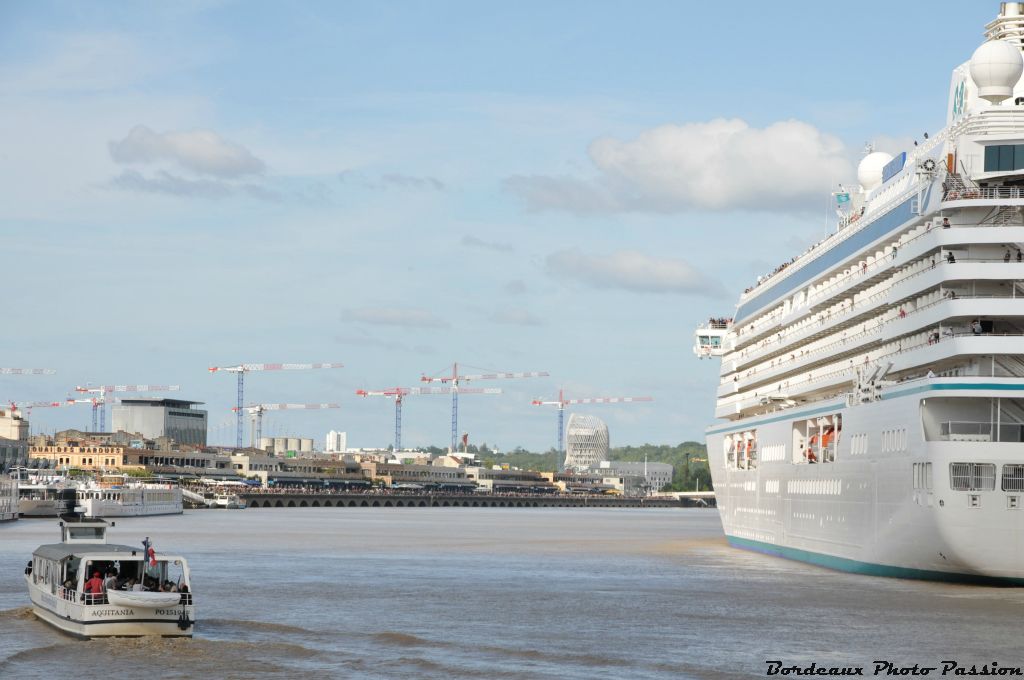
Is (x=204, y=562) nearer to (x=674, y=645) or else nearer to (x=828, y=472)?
(x=828, y=472)

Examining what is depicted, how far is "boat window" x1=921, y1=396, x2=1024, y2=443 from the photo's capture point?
53.4 meters

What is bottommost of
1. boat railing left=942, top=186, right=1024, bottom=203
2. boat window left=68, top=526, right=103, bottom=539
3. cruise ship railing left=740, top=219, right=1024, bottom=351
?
boat window left=68, top=526, right=103, bottom=539

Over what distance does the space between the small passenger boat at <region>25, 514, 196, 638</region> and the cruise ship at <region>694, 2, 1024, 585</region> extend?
86.3 ft

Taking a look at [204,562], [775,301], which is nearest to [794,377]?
[775,301]

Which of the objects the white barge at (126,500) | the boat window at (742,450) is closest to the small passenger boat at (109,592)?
the boat window at (742,450)

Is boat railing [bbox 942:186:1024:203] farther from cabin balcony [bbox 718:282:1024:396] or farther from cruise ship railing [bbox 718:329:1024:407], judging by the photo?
cruise ship railing [bbox 718:329:1024:407]

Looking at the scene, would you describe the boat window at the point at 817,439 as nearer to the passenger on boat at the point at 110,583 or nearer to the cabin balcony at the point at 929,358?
the cabin balcony at the point at 929,358

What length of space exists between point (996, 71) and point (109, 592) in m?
40.1

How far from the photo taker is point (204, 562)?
7488 cm

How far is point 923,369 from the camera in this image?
57.8m

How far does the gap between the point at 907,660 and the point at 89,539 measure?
2750 centimetres

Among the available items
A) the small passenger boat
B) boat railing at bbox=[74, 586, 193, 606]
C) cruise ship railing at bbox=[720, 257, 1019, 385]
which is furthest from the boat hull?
cruise ship railing at bbox=[720, 257, 1019, 385]

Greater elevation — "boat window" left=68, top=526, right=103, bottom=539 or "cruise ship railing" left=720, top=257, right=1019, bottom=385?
"cruise ship railing" left=720, top=257, right=1019, bottom=385

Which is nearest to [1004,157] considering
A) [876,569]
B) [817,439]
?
[817,439]
